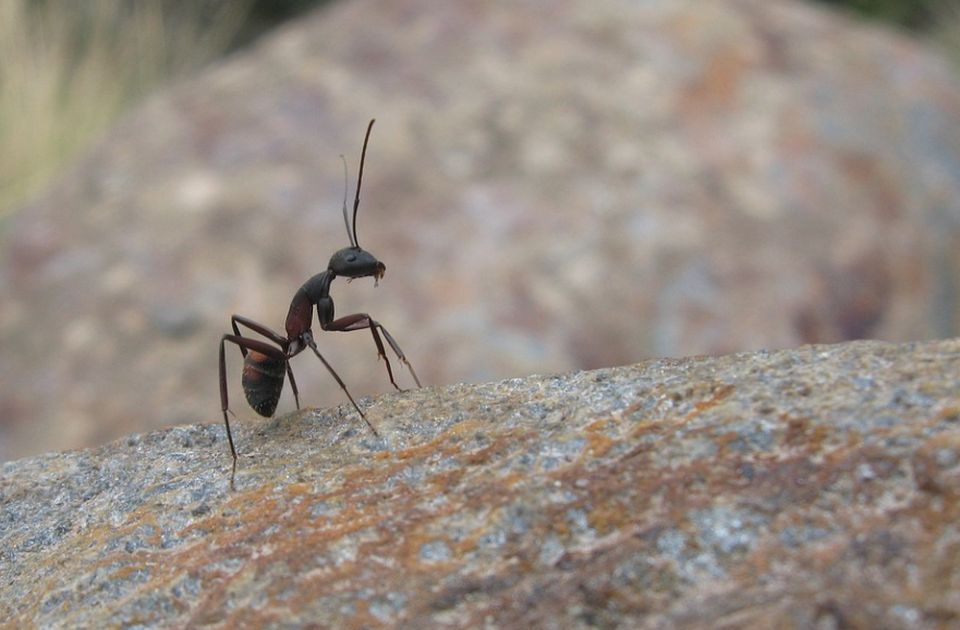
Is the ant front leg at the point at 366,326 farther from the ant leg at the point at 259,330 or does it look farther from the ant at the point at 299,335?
the ant leg at the point at 259,330

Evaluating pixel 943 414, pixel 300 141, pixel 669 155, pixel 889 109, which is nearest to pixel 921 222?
pixel 889 109

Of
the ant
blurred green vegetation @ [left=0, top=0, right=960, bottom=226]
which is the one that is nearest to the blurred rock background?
the ant

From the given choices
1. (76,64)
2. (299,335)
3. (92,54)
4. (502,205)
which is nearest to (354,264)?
(299,335)

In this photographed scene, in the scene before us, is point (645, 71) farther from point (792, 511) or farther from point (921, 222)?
point (792, 511)

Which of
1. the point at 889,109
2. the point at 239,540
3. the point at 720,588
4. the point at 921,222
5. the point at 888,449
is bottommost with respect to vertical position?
the point at 720,588

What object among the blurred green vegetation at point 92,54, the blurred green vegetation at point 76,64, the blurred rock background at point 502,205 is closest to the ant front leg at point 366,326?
the blurred rock background at point 502,205

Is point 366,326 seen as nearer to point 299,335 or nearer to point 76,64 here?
point 299,335

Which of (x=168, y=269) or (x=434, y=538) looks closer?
(x=434, y=538)
